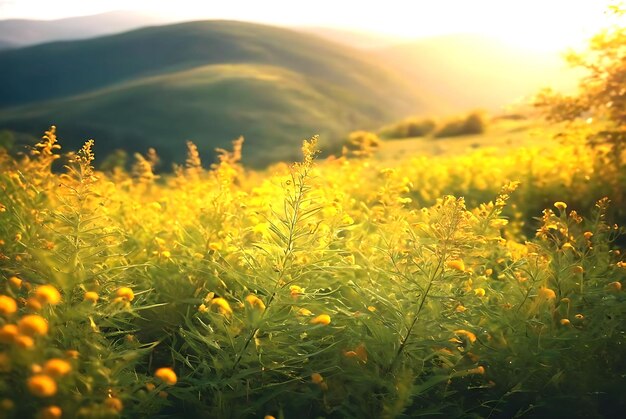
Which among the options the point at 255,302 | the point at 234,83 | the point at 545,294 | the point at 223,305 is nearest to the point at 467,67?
the point at 234,83

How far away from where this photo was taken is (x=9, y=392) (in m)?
1.72

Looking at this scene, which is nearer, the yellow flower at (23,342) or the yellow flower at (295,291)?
the yellow flower at (23,342)

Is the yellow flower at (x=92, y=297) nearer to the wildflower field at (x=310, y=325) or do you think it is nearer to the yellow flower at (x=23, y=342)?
the wildflower field at (x=310, y=325)

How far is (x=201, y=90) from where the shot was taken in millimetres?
55469

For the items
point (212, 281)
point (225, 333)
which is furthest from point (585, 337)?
point (212, 281)

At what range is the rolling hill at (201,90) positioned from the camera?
4841 cm

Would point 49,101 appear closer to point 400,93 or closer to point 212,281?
point 400,93

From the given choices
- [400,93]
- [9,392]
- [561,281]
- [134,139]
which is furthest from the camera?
[400,93]

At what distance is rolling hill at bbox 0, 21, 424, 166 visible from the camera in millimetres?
48406

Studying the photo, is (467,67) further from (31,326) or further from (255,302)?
(31,326)

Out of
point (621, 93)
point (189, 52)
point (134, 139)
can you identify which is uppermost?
point (189, 52)

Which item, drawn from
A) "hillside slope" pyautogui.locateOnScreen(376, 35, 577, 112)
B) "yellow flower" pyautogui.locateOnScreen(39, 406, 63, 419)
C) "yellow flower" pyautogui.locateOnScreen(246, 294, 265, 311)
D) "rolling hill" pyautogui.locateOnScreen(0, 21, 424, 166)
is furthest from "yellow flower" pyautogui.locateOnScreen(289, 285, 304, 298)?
"hillside slope" pyautogui.locateOnScreen(376, 35, 577, 112)

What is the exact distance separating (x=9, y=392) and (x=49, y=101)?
263ft

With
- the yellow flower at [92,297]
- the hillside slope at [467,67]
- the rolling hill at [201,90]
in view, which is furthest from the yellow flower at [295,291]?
the hillside slope at [467,67]
